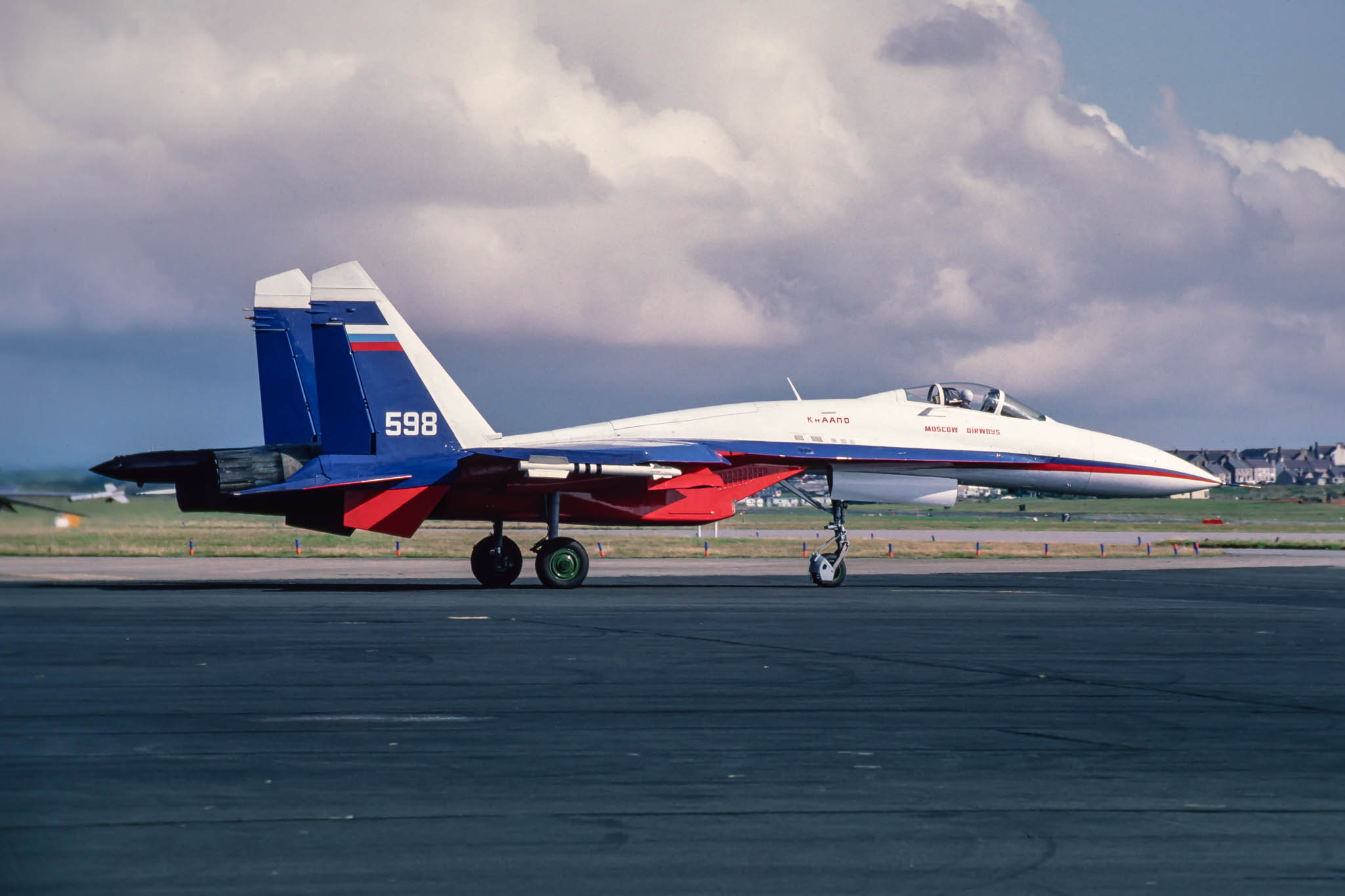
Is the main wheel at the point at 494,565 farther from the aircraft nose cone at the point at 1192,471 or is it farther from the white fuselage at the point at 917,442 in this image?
the aircraft nose cone at the point at 1192,471

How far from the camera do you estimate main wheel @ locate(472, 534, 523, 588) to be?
26500 millimetres

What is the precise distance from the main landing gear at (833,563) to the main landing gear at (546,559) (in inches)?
181

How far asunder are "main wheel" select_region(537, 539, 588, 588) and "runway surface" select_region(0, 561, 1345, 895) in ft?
26.2

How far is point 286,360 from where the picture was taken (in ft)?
89.6

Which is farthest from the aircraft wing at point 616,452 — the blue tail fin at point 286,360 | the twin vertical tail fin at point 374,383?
A: the blue tail fin at point 286,360

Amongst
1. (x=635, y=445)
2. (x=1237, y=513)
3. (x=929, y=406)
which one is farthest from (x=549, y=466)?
(x=1237, y=513)

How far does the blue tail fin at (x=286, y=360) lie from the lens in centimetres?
2719

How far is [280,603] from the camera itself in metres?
21.2

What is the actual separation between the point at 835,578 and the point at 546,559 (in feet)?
18.9

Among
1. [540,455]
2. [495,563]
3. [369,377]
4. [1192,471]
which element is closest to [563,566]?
[495,563]

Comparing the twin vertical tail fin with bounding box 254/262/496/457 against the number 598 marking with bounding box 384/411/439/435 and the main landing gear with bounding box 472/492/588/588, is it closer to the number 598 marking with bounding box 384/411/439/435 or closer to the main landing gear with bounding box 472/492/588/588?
the number 598 marking with bounding box 384/411/439/435

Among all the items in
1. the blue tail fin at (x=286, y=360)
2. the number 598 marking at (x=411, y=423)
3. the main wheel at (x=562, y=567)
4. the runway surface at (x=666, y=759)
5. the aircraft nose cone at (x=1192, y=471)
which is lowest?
the runway surface at (x=666, y=759)

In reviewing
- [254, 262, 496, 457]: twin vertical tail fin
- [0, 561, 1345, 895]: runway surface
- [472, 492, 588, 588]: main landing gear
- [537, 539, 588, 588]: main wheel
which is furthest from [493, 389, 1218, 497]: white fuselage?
[0, 561, 1345, 895]: runway surface

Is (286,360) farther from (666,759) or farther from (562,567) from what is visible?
(666,759)
